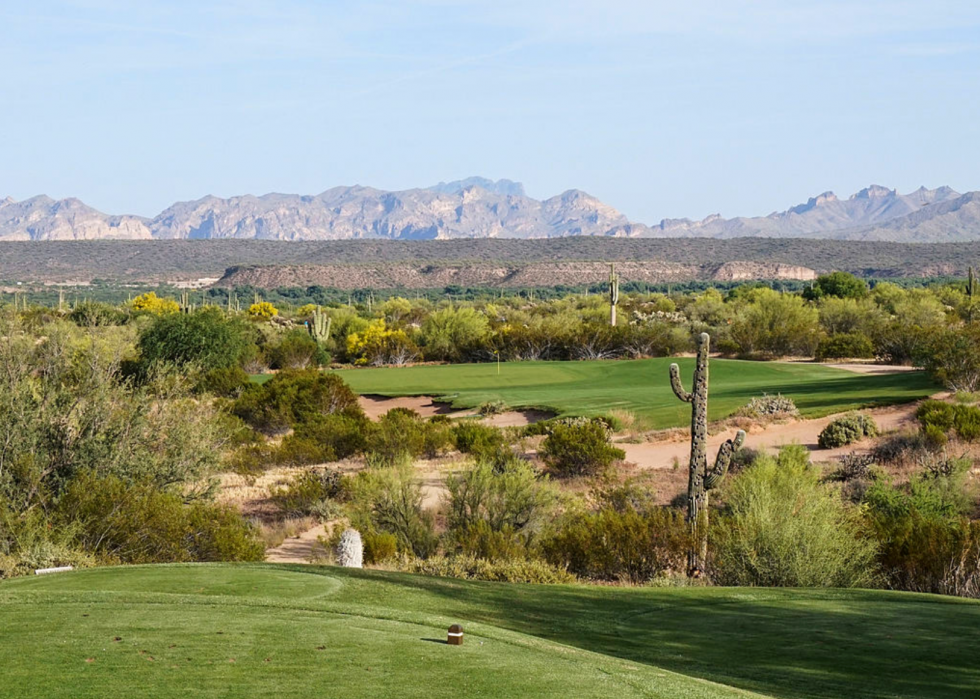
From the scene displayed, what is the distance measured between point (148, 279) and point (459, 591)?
159 m

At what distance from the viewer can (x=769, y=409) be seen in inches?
1268

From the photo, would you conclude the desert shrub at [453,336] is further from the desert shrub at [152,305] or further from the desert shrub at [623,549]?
the desert shrub at [623,549]

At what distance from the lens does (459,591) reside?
501 inches

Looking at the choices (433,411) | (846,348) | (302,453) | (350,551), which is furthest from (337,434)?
(846,348)

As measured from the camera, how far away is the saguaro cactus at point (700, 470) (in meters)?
17.8

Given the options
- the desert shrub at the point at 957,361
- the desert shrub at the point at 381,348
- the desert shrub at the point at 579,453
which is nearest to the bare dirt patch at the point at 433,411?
the desert shrub at the point at 579,453

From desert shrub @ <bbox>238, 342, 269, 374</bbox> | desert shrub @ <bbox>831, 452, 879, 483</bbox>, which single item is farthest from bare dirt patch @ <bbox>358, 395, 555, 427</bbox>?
desert shrub @ <bbox>831, 452, 879, 483</bbox>

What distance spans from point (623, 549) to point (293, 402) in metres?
20.0

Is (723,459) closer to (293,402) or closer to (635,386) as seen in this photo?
(293,402)

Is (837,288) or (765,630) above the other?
(837,288)

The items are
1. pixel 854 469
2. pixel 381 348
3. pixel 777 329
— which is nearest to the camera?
pixel 854 469

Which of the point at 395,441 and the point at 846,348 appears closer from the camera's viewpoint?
the point at 395,441

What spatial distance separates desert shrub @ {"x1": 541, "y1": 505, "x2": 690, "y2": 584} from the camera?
18156 mm

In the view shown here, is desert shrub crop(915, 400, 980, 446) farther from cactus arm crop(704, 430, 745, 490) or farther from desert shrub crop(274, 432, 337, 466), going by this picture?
desert shrub crop(274, 432, 337, 466)
